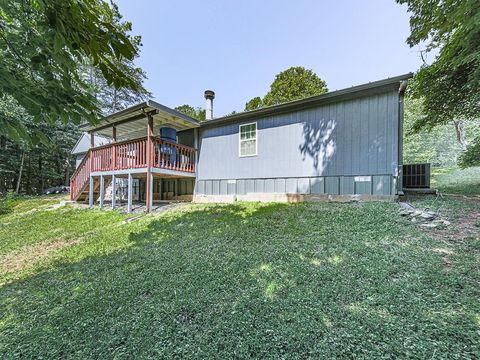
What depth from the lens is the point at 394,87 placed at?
19.8 ft

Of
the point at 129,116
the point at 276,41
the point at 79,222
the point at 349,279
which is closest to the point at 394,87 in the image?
the point at 349,279

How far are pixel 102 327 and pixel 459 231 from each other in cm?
537

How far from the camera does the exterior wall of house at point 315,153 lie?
6246mm

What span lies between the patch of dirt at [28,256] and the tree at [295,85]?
1770 cm

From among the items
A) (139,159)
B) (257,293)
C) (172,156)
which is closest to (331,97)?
(172,156)

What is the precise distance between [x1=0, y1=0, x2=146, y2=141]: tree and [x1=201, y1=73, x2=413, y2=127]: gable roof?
21.0ft

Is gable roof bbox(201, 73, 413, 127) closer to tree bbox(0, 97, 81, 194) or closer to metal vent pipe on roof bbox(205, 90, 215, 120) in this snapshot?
metal vent pipe on roof bbox(205, 90, 215, 120)

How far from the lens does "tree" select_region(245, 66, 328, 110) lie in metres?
19.0

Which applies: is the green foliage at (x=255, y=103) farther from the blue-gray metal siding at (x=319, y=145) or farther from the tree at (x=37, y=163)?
the tree at (x=37, y=163)

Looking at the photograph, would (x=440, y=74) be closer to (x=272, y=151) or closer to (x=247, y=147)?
(x=272, y=151)

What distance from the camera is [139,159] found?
26.3ft

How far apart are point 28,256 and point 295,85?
A: 19.5m

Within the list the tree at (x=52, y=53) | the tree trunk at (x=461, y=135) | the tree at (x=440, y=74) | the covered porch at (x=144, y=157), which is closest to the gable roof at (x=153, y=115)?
the covered porch at (x=144, y=157)

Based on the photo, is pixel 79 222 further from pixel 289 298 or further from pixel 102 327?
pixel 289 298
